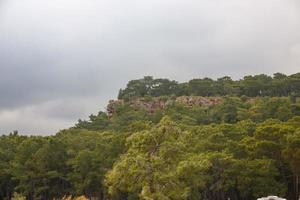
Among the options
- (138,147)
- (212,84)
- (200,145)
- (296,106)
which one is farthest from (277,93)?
(138,147)

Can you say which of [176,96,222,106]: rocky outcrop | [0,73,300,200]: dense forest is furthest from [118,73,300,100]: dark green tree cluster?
[0,73,300,200]: dense forest

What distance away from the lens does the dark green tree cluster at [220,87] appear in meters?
96.2

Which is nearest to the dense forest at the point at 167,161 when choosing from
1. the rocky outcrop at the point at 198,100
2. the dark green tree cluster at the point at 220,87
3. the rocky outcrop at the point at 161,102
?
the rocky outcrop at the point at 198,100

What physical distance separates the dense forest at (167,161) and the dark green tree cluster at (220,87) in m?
28.8

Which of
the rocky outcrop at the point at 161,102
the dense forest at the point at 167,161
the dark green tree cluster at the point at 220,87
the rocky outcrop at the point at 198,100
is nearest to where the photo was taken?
the dense forest at the point at 167,161

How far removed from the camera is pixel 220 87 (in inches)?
4013

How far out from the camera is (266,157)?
40.3 metres

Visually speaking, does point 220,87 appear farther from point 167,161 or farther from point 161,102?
point 167,161

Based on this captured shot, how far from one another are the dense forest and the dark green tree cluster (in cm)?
2885

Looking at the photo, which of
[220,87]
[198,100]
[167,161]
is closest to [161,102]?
[198,100]

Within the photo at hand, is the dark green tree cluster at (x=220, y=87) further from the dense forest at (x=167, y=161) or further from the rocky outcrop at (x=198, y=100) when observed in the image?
the dense forest at (x=167, y=161)

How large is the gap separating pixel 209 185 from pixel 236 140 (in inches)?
182

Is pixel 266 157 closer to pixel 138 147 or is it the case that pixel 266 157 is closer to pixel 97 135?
pixel 138 147

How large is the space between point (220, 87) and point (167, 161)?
3011 inches
